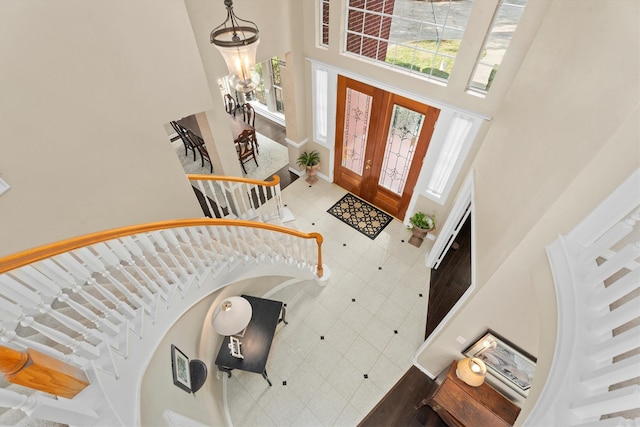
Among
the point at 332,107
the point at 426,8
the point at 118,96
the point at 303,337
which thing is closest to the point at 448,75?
the point at 426,8

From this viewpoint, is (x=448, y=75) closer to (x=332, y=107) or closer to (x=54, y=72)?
(x=332, y=107)

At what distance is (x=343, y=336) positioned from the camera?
4328 millimetres

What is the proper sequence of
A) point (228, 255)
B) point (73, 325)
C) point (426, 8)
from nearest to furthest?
point (73, 325)
point (228, 255)
point (426, 8)

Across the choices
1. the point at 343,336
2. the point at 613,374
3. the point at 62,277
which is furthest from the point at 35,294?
the point at 343,336

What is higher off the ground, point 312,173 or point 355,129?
point 355,129

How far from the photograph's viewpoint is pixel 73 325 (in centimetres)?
174

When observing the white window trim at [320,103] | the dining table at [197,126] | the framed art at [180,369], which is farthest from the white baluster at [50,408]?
the dining table at [197,126]

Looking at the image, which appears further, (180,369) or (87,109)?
(180,369)

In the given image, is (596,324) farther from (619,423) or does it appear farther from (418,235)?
(418,235)

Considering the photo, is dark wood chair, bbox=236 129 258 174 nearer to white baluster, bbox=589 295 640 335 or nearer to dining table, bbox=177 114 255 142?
dining table, bbox=177 114 255 142

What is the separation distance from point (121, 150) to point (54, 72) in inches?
32.9

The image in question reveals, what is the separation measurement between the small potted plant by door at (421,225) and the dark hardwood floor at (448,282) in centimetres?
58

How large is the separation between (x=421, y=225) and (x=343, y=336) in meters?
2.30

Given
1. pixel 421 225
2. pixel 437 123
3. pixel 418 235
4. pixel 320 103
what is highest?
pixel 437 123
